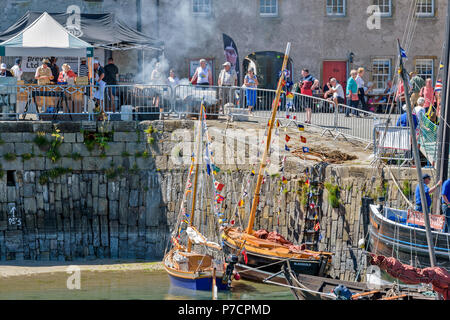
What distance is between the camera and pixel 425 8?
31.0m

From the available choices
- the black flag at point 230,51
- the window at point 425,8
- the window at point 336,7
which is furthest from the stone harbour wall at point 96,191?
the window at point 425,8

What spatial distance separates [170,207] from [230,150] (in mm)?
2094

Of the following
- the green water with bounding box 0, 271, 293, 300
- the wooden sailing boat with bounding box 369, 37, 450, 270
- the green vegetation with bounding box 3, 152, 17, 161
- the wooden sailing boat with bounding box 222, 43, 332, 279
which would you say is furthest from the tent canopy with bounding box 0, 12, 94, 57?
the wooden sailing boat with bounding box 369, 37, 450, 270

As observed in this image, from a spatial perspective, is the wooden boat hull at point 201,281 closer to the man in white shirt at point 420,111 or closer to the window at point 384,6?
the man in white shirt at point 420,111

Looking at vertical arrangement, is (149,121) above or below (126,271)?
above

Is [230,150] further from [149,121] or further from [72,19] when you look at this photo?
[72,19]

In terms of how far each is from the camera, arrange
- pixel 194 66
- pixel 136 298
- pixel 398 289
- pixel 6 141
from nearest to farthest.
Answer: pixel 398 289, pixel 136 298, pixel 6 141, pixel 194 66

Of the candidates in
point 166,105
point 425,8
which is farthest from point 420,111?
point 425,8

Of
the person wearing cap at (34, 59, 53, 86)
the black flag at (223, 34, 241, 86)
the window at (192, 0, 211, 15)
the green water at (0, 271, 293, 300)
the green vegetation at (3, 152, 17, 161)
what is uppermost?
the window at (192, 0, 211, 15)

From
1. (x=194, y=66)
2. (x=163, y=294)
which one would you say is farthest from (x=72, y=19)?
(x=163, y=294)

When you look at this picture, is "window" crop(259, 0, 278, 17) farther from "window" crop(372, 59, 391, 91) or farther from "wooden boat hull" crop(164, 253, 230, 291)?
"wooden boat hull" crop(164, 253, 230, 291)

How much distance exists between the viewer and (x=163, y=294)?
19.5m

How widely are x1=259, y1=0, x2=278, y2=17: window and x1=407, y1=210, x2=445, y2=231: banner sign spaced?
540 inches

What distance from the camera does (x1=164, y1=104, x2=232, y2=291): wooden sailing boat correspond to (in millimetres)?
19453
